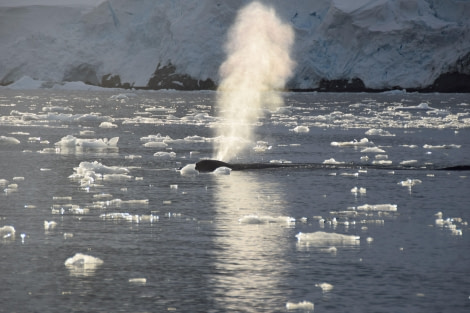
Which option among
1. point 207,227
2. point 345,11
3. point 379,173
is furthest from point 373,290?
point 345,11

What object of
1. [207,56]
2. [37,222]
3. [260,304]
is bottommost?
[260,304]

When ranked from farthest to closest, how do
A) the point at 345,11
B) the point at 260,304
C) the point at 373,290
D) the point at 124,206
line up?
the point at 345,11
the point at 124,206
the point at 373,290
the point at 260,304

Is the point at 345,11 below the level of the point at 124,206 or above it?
above

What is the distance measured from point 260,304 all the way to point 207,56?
104 m

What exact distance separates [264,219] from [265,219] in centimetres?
2

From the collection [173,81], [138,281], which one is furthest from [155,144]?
[173,81]

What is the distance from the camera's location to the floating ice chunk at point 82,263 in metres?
11.8

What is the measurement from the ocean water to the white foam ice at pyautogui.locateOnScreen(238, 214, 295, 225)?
0.11ft

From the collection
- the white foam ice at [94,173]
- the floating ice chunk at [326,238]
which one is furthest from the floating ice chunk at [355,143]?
the floating ice chunk at [326,238]

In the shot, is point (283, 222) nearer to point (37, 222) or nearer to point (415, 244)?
point (415, 244)

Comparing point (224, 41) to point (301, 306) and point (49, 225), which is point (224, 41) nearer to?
point (49, 225)

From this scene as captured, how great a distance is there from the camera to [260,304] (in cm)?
1009

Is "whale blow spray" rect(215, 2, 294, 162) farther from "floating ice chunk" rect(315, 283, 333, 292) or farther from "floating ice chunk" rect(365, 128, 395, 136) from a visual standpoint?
"floating ice chunk" rect(315, 283, 333, 292)

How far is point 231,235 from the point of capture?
571 inches
